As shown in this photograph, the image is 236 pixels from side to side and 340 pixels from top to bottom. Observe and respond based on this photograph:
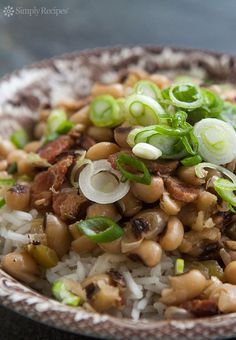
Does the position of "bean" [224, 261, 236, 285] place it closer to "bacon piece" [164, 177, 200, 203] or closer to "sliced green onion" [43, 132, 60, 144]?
"bacon piece" [164, 177, 200, 203]

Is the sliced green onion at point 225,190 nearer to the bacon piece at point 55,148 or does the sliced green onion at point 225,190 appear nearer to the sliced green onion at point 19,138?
the bacon piece at point 55,148

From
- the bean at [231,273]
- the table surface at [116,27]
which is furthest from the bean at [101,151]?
the table surface at [116,27]

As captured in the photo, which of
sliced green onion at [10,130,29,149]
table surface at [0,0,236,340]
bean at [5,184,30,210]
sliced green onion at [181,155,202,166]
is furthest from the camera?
table surface at [0,0,236,340]

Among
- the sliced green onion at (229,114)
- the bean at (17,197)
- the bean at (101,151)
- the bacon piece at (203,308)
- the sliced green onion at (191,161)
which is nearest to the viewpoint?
the bacon piece at (203,308)

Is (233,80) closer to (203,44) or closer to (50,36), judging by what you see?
(203,44)

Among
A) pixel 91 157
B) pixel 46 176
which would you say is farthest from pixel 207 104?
pixel 46 176

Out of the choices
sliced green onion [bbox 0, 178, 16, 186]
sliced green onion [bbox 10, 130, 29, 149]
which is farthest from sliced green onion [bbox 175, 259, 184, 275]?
sliced green onion [bbox 10, 130, 29, 149]
